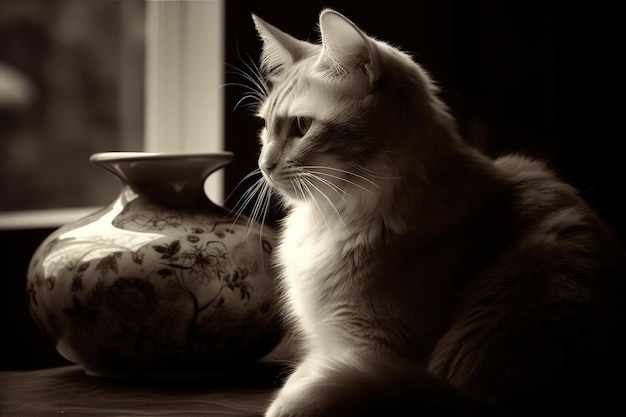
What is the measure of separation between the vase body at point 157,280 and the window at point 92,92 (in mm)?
449

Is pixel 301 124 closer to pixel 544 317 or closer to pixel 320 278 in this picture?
pixel 320 278

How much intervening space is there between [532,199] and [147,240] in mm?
540

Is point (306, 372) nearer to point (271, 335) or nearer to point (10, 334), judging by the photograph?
point (271, 335)

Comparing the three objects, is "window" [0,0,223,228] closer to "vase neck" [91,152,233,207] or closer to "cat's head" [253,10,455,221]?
"vase neck" [91,152,233,207]

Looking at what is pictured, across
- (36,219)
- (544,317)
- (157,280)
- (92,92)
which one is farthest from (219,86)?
(544,317)

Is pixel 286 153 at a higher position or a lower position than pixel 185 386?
higher

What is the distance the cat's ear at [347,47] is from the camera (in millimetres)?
933

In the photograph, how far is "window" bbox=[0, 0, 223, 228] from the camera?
166 cm

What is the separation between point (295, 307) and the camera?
109cm

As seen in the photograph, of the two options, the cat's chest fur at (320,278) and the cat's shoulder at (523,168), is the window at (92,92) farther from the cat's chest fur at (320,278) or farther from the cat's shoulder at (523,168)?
the cat's shoulder at (523,168)

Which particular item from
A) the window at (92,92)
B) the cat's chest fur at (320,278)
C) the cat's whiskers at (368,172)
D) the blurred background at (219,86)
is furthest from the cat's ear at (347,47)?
the window at (92,92)

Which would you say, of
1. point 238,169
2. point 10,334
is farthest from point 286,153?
point 10,334

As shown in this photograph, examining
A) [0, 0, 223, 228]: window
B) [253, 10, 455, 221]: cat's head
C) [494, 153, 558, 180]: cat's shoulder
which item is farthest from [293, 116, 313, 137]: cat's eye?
[0, 0, 223, 228]: window

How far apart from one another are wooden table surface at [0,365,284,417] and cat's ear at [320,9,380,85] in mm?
458
